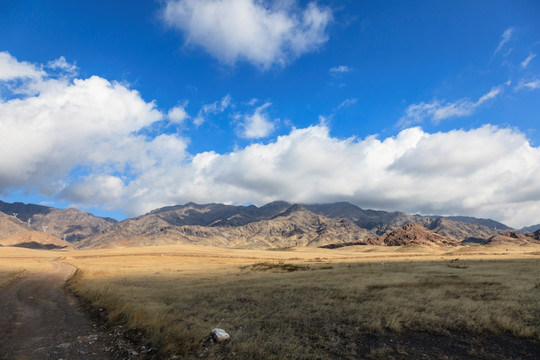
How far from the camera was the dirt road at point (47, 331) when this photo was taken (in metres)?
11.7

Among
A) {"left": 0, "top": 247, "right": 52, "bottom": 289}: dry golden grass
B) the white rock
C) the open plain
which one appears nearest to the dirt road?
the open plain

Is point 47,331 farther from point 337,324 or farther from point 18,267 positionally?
point 18,267

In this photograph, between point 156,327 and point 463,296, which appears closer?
point 156,327

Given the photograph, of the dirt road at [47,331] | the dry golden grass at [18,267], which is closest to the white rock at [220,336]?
the dirt road at [47,331]

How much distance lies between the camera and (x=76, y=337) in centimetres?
1377

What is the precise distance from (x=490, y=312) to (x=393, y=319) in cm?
546

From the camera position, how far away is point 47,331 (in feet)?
48.2

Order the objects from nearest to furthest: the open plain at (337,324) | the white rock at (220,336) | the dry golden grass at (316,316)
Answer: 1. the open plain at (337,324)
2. the dry golden grass at (316,316)
3. the white rock at (220,336)

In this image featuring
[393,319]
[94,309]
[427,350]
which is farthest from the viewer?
[94,309]

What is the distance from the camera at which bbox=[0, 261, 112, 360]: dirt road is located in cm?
1172

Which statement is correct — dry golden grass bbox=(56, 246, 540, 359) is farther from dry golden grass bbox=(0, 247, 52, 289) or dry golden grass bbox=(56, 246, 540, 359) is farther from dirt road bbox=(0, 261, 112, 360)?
dry golden grass bbox=(0, 247, 52, 289)

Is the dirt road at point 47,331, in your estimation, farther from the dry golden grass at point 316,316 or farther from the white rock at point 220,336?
the white rock at point 220,336

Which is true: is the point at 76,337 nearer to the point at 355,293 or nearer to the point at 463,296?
the point at 355,293

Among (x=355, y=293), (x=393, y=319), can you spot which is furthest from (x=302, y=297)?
(x=393, y=319)
